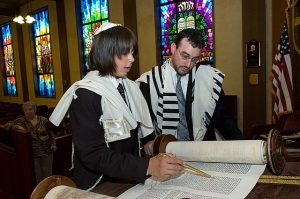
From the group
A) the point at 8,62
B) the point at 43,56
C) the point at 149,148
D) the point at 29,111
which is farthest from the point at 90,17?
the point at 149,148

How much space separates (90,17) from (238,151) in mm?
8807

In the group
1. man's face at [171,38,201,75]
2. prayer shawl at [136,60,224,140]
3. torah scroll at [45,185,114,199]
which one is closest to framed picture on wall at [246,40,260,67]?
prayer shawl at [136,60,224,140]

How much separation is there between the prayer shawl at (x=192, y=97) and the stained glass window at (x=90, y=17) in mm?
6915

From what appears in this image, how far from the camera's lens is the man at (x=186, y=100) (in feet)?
7.12

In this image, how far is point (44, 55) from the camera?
37.2 ft

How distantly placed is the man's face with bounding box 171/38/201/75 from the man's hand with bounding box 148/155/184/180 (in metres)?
1.00

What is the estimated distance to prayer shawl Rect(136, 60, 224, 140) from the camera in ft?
7.11

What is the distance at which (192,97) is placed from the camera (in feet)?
7.37

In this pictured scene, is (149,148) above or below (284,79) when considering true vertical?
below

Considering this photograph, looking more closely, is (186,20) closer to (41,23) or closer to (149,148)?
(149,148)

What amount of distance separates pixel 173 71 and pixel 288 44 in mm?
2595

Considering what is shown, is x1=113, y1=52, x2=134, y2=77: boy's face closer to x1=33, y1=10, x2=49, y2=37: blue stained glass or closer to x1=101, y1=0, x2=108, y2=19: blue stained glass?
x1=101, y1=0, x2=108, y2=19: blue stained glass

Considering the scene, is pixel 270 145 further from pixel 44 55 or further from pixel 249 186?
pixel 44 55

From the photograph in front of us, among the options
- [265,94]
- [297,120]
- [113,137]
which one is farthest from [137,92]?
[265,94]
